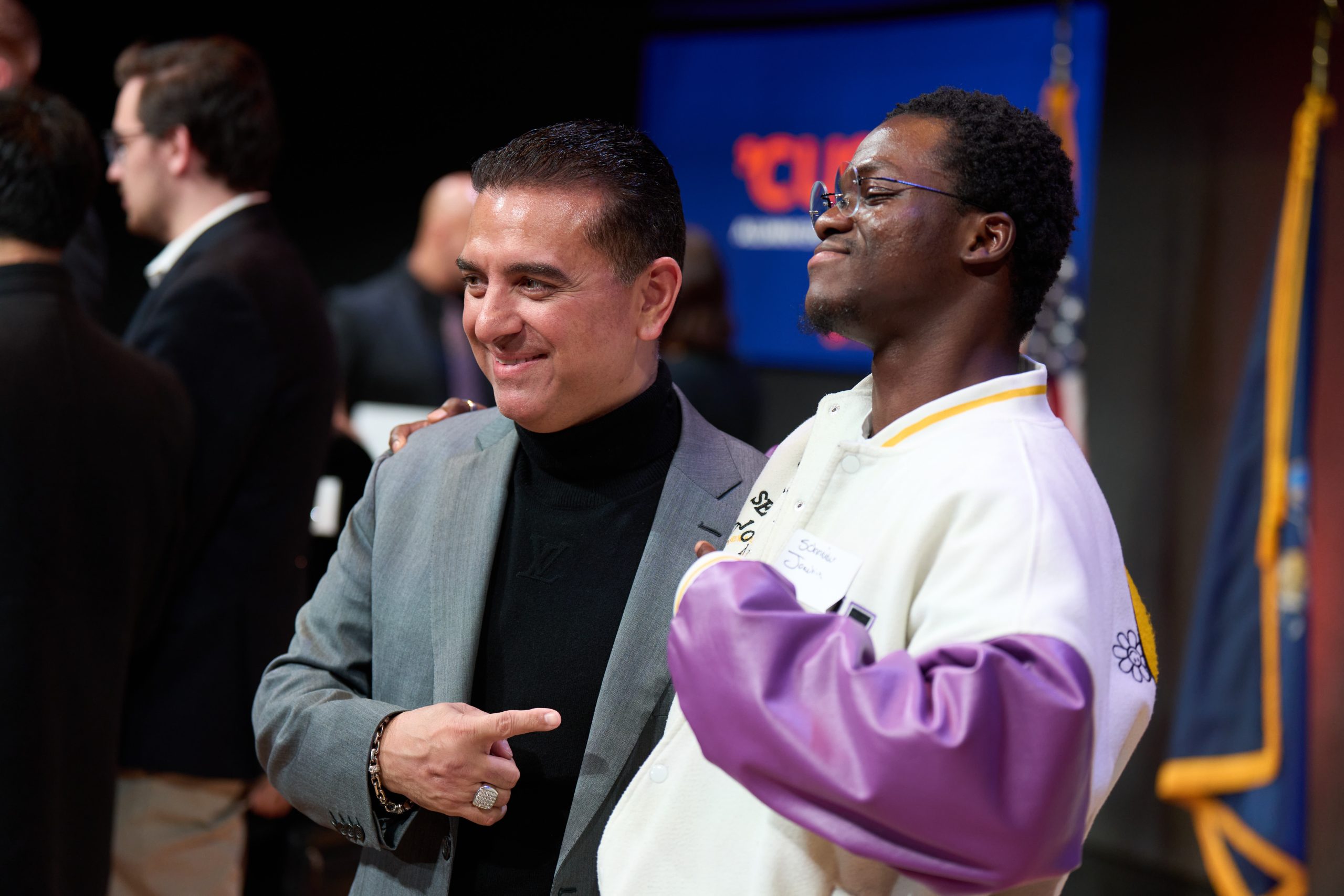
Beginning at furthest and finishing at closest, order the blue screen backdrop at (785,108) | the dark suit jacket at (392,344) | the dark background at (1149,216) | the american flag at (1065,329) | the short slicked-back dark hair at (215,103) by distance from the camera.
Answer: the blue screen backdrop at (785,108), the dark suit jacket at (392,344), the american flag at (1065,329), the dark background at (1149,216), the short slicked-back dark hair at (215,103)

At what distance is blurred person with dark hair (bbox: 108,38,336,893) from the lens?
8.51ft

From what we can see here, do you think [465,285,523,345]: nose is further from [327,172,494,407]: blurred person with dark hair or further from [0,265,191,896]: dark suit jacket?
[327,172,494,407]: blurred person with dark hair

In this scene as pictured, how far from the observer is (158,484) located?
242 cm

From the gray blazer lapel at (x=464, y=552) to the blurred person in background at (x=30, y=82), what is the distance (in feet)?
5.82

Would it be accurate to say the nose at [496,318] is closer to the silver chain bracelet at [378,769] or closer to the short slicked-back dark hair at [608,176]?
the short slicked-back dark hair at [608,176]

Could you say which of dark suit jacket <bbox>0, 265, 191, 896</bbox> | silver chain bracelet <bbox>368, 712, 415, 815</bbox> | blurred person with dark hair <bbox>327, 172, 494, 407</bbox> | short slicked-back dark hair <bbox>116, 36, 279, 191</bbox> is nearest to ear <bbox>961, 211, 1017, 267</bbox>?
silver chain bracelet <bbox>368, 712, 415, 815</bbox>

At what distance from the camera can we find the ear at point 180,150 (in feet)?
9.05

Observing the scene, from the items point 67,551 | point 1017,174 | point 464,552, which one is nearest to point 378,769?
point 464,552

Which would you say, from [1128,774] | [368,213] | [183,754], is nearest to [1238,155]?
[1128,774]

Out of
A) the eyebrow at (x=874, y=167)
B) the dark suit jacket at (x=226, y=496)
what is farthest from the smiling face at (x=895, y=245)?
the dark suit jacket at (x=226, y=496)

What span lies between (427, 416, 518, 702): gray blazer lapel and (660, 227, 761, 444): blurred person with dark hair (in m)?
2.26

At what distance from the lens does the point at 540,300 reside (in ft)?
4.92

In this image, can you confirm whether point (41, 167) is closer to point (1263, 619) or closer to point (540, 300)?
point (540, 300)

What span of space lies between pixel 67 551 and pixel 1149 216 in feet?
13.0
